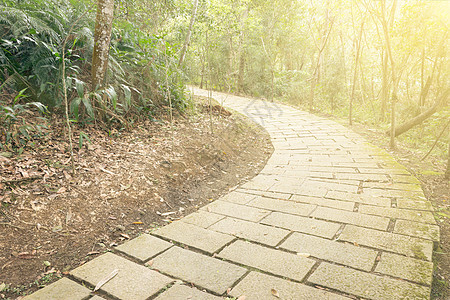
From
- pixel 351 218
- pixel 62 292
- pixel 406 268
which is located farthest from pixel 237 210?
pixel 62 292

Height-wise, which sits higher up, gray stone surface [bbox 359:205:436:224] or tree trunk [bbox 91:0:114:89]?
tree trunk [bbox 91:0:114:89]

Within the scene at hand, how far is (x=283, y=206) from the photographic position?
2.76 m

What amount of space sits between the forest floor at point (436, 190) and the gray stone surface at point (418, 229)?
63mm

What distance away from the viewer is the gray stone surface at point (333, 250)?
1.85 metres

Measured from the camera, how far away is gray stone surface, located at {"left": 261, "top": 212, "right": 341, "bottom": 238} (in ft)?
7.41

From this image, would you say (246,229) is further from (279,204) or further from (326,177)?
(326,177)

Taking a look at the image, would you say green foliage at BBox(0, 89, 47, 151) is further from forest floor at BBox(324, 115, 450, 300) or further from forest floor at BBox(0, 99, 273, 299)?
forest floor at BBox(324, 115, 450, 300)

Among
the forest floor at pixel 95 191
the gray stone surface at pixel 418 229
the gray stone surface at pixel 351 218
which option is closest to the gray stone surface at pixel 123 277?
the forest floor at pixel 95 191

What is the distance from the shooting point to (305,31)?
14734mm

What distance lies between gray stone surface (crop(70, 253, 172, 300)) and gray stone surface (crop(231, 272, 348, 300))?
43cm

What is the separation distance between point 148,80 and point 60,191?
273 centimetres

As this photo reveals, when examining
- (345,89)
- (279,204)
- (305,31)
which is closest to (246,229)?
(279,204)

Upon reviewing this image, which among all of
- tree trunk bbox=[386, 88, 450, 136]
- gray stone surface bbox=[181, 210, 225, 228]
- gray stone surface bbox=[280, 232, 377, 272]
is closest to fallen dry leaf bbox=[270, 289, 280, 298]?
gray stone surface bbox=[280, 232, 377, 272]

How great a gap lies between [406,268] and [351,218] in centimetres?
70
